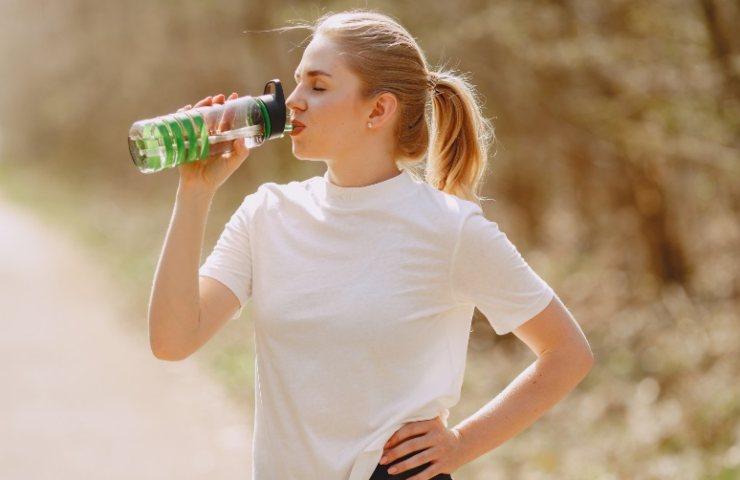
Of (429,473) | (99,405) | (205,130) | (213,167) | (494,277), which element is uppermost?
(205,130)

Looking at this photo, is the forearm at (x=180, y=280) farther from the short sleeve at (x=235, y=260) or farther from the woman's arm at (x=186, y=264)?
the short sleeve at (x=235, y=260)

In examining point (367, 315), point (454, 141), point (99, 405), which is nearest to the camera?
point (367, 315)

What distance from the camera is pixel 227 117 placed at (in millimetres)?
2240

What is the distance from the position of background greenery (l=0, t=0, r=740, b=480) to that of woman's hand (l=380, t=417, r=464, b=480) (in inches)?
97.0

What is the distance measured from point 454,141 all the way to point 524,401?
2.15 feet

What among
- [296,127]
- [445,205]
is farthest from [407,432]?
[296,127]

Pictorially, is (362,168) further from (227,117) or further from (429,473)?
(429,473)

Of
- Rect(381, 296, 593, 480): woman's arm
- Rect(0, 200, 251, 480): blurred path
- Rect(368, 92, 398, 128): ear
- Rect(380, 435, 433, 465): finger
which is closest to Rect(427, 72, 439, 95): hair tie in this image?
Rect(368, 92, 398, 128): ear

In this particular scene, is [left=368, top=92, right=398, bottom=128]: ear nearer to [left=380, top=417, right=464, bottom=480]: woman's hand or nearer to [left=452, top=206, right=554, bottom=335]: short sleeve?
[left=452, top=206, right=554, bottom=335]: short sleeve

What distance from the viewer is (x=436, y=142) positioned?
8.34 ft

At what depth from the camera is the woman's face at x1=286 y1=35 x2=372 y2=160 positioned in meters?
2.30

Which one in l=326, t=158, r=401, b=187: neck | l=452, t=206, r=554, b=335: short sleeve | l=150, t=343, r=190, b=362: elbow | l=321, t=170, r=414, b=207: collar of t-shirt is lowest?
l=150, t=343, r=190, b=362: elbow

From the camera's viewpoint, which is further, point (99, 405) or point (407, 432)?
point (99, 405)

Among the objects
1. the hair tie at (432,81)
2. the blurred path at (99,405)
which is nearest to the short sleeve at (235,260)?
the hair tie at (432,81)
